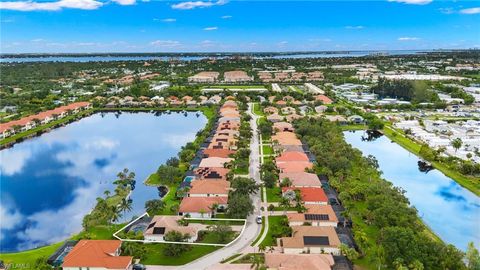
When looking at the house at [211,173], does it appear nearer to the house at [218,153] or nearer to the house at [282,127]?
the house at [218,153]

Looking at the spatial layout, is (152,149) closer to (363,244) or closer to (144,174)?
(144,174)

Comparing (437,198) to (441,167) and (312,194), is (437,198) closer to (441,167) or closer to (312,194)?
(441,167)

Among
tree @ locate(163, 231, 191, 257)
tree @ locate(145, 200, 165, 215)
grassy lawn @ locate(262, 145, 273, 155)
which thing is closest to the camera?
tree @ locate(163, 231, 191, 257)

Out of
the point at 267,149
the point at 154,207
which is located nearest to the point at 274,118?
the point at 267,149

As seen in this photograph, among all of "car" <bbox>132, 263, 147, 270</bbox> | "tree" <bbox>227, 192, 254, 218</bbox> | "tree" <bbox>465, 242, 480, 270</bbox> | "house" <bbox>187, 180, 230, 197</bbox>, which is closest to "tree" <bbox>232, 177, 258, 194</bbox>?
"house" <bbox>187, 180, 230, 197</bbox>

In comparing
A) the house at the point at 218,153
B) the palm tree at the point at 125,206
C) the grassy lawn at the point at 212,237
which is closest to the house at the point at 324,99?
the house at the point at 218,153

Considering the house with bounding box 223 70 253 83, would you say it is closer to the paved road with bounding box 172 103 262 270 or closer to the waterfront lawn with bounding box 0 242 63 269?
the paved road with bounding box 172 103 262 270
